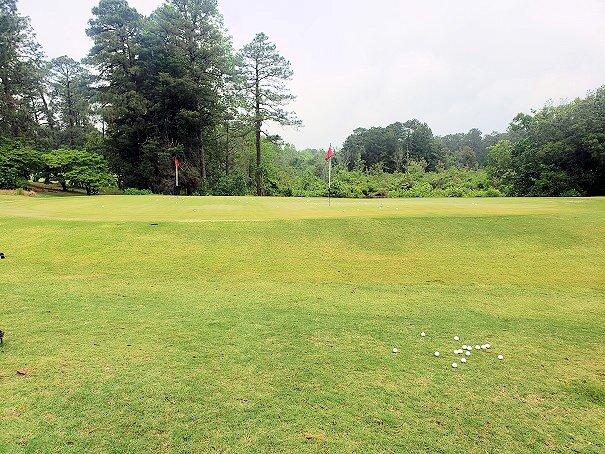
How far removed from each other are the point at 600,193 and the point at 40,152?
45351 millimetres

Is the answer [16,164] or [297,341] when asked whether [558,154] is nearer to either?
[297,341]

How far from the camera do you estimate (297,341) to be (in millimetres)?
4871

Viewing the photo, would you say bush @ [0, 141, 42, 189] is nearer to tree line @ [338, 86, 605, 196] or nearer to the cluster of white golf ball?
the cluster of white golf ball

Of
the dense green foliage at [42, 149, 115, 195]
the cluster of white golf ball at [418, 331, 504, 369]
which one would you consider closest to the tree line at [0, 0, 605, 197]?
the dense green foliage at [42, 149, 115, 195]

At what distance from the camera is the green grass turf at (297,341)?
10.6 ft

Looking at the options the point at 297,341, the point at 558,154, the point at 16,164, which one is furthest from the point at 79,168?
the point at 558,154

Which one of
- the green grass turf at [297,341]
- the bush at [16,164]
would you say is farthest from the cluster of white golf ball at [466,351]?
the bush at [16,164]

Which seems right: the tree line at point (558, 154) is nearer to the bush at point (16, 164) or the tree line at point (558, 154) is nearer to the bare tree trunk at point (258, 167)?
the bare tree trunk at point (258, 167)

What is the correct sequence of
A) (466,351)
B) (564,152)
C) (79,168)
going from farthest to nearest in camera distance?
(79,168)
(564,152)
(466,351)

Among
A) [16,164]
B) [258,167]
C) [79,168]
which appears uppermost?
[258,167]

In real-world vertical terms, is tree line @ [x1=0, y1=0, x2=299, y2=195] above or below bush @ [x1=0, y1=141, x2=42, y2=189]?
above

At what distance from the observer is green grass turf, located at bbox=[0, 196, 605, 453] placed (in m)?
3.24

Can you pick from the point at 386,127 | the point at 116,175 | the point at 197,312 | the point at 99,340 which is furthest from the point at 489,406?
the point at 386,127

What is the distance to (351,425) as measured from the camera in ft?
10.9
